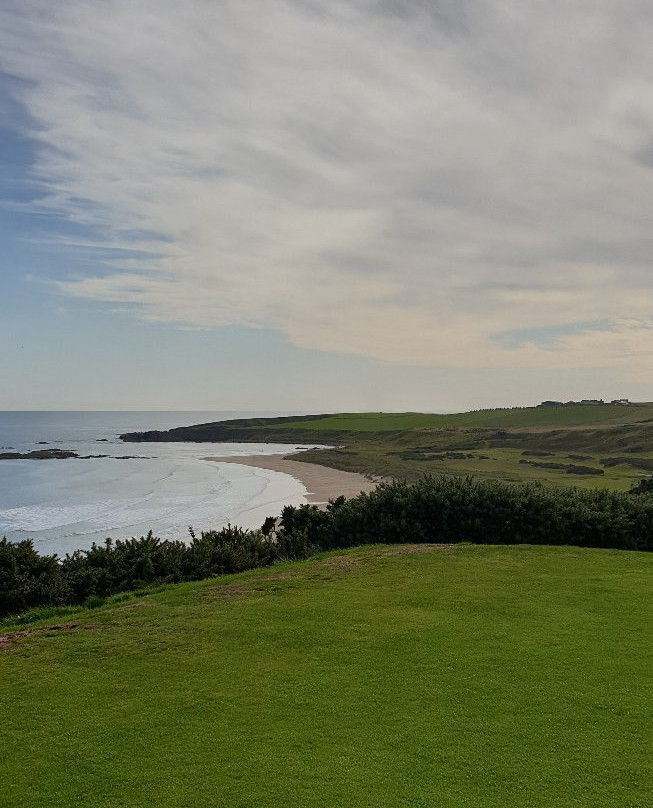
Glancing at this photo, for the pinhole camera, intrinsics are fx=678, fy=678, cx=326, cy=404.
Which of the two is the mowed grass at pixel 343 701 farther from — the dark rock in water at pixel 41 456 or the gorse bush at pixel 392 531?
the dark rock in water at pixel 41 456

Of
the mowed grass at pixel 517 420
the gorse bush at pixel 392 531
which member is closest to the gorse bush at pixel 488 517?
the gorse bush at pixel 392 531

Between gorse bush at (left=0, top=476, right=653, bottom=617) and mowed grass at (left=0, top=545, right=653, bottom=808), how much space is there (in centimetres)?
312

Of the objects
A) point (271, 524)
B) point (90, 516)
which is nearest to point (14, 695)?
point (271, 524)

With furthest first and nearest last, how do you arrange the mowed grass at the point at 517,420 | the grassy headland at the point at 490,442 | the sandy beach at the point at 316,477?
the mowed grass at the point at 517,420
the grassy headland at the point at 490,442
the sandy beach at the point at 316,477

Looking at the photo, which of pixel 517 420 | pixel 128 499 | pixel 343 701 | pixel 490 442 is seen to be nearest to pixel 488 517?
pixel 343 701

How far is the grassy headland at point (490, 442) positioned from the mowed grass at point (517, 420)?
0.17 metres

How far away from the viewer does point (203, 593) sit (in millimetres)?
11203

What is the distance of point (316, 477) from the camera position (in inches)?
2223

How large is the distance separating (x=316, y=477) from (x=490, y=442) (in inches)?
1414

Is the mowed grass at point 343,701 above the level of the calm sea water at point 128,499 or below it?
above

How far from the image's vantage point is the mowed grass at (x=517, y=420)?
347 feet

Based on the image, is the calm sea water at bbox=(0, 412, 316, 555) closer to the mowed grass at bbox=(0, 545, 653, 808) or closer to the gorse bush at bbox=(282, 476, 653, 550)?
the gorse bush at bbox=(282, 476, 653, 550)

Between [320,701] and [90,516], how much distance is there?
33107mm

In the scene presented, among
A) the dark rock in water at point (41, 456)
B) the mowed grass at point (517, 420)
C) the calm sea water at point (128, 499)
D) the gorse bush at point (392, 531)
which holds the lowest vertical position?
the calm sea water at point (128, 499)
